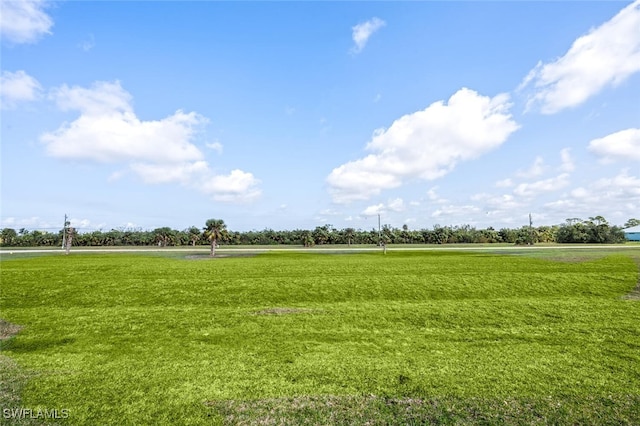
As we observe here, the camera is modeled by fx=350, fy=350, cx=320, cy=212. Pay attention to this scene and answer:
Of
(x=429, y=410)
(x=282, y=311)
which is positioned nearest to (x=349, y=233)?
(x=282, y=311)

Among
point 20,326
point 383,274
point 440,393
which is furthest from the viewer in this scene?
point 383,274

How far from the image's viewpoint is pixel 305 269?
27859 mm

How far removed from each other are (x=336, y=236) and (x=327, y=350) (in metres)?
93.3

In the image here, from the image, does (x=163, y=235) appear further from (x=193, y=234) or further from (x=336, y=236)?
(x=336, y=236)

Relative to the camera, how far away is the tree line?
3789 inches

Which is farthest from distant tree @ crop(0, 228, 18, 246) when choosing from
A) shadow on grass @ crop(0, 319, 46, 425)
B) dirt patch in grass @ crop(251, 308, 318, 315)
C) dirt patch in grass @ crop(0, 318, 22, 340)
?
dirt patch in grass @ crop(251, 308, 318, 315)

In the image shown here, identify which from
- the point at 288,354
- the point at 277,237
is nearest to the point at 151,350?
the point at 288,354

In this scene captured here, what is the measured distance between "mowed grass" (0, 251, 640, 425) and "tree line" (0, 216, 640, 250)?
73138mm

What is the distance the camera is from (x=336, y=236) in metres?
104

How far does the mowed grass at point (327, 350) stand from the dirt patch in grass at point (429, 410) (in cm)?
4

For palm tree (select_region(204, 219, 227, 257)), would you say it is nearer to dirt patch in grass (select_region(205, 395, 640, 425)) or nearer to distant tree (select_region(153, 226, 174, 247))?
distant tree (select_region(153, 226, 174, 247))

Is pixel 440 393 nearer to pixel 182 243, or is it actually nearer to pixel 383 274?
pixel 383 274

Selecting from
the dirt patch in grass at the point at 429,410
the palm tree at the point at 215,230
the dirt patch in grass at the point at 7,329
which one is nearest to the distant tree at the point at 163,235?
the palm tree at the point at 215,230

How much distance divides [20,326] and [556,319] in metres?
22.0
